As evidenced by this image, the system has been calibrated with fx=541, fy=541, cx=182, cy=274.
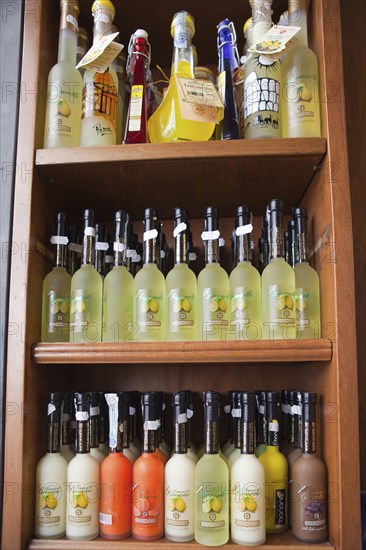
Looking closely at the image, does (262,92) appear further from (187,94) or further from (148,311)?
(148,311)

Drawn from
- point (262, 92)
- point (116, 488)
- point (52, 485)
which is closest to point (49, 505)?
point (52, 485)

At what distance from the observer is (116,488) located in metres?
1.10

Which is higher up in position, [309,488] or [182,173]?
[182,173]

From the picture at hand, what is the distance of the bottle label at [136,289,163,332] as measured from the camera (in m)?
1.12

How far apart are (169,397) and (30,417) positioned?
15.6 inches

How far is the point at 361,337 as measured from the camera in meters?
1.40

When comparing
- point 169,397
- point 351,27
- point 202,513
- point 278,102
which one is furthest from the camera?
point 351,27

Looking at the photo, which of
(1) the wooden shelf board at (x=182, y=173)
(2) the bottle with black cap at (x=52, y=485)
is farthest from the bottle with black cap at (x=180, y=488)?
(1) the wooden shelf board at (x=182, y=173)

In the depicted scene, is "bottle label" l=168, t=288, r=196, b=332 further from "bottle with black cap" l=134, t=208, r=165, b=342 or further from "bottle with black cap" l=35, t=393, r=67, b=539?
"bottle with black cap" l=35, t=393, r=67, b=539

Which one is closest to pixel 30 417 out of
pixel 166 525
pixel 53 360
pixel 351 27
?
pixel 53 360

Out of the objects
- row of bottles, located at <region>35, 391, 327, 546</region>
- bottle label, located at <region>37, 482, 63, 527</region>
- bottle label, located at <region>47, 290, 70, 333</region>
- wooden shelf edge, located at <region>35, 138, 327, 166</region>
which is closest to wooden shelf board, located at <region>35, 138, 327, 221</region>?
wooden shelf edge, located at <region>35, 138, 327, 166</region>

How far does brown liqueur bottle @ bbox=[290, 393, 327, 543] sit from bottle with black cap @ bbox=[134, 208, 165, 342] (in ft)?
1.11

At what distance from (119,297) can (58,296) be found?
0.13 meters

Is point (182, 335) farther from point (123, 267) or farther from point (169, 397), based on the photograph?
point (169, 397)
